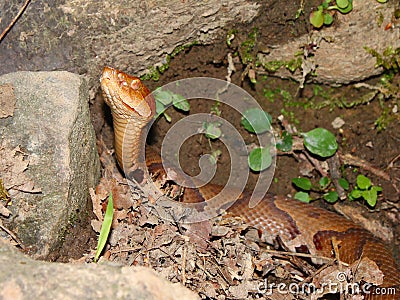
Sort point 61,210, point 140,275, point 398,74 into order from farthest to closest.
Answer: point 398,74 → point 61,210 → point 140,275

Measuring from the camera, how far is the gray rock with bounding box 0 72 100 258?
2621 mm

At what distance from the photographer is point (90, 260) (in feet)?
9.27

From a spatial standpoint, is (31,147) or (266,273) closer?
(31,147)

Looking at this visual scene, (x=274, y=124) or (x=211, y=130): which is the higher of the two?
(x=274, y=124)

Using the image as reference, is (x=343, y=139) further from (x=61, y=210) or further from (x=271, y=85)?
(x=61, y=210)

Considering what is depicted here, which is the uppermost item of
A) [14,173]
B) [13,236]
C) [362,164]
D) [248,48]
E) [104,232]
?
[248,48]

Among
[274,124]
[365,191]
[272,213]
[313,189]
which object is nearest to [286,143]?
[274,124]

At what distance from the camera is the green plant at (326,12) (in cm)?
367

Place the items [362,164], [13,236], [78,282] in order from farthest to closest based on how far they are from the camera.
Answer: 1. [362,164]
2. [13,236]
3. [78,282]

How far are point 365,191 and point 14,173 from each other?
8.85ft

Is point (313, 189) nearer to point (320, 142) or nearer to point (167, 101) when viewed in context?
point (320, 142)

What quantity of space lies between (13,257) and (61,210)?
0.64 metres

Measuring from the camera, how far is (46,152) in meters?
2.70

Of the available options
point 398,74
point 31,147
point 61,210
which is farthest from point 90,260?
point 398,74
